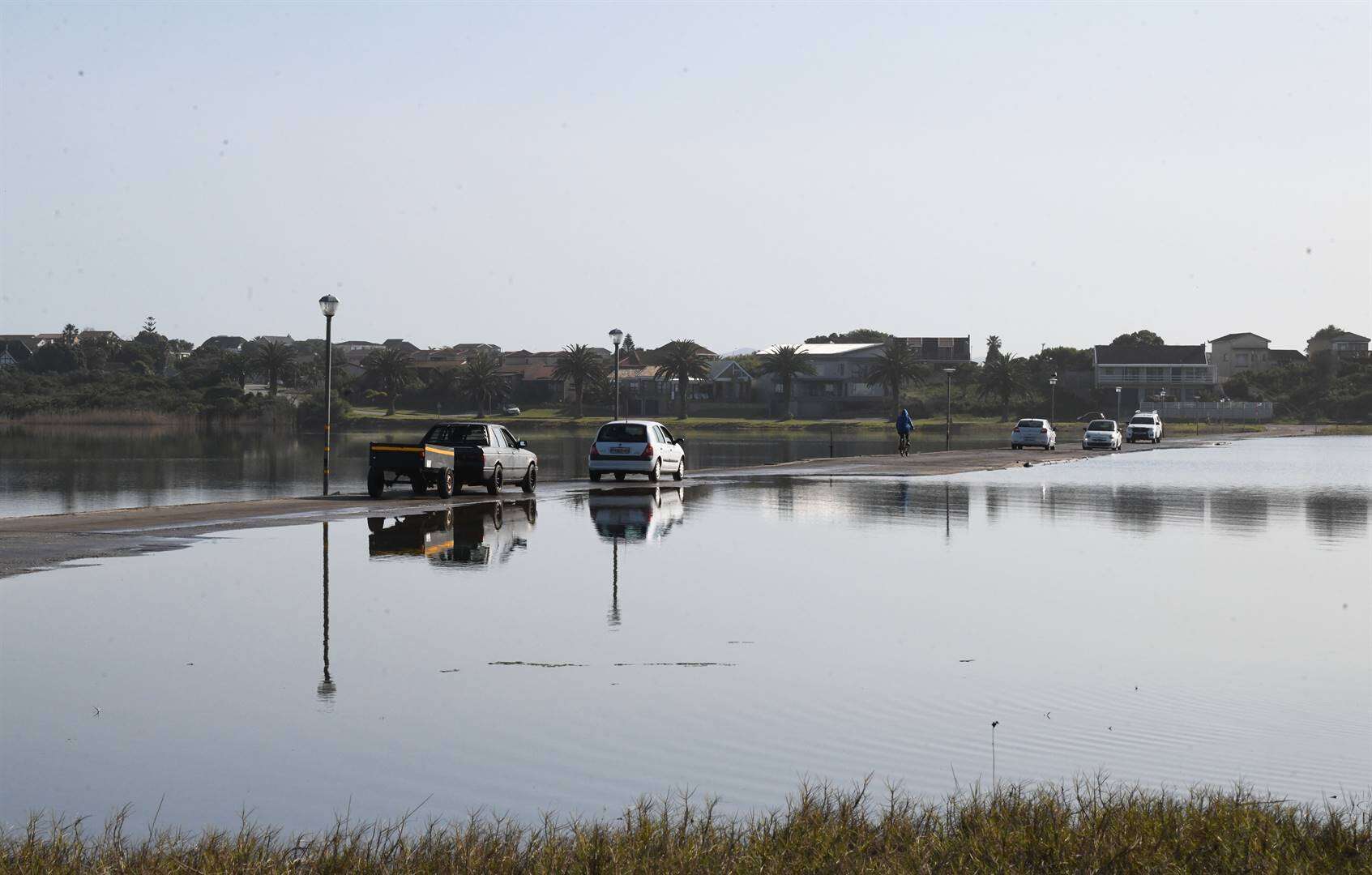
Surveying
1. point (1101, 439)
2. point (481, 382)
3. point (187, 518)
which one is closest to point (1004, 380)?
point (481, 382)

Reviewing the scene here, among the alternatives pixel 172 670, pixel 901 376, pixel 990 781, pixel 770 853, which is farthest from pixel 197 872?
pixel 901 376

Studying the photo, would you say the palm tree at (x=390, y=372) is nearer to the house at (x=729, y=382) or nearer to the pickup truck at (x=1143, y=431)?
the house at (x=729, y=382)

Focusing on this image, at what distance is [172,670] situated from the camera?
1176 centimetres

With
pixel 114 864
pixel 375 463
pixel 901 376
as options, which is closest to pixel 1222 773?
pixel 114 864

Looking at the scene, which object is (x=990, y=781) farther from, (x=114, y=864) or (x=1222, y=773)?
(x=114, y=864)

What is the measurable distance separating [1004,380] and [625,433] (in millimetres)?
117916

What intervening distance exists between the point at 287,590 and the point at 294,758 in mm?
8147

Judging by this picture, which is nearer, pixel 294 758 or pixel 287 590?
pixel 294 758

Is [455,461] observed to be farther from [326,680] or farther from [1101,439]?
[1101,439]

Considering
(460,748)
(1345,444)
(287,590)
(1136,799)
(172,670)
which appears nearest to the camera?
(1136,799)

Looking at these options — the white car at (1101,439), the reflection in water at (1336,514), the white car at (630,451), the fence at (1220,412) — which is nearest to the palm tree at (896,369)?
the fence at (1220,412)

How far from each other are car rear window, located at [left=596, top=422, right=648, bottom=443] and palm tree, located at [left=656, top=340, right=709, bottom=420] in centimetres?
11596

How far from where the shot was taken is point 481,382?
172875 mm

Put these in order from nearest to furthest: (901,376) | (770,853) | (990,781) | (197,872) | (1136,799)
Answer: (197,872) → (770,853) → (1136,799) → (990,781) → (901,376)
